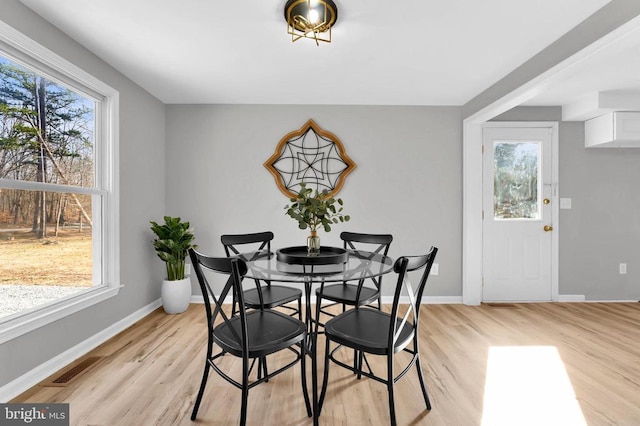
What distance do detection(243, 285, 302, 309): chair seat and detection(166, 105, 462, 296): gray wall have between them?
4.12 ft

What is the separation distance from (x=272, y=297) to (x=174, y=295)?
1.57 meters

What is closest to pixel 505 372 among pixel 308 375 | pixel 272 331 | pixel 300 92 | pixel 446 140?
pixel 308 375

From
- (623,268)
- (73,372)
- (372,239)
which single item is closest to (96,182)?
(73,372)

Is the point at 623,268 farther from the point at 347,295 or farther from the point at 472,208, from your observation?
the point at 347,295

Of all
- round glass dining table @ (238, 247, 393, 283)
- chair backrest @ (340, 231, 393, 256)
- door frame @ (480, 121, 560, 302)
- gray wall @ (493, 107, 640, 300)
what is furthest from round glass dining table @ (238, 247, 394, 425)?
gray wall @ (493, 107, 640, 300)

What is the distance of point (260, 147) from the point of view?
3535 millimetres

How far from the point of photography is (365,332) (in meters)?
1.60

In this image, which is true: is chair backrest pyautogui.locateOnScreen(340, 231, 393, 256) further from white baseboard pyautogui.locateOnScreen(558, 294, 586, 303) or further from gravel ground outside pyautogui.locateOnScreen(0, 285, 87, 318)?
white baseboard pyautogui.locateOnScreen(558, 294, 586, 303)

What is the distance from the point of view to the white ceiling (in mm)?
1836

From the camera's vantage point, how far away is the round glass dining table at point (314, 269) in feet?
5.03

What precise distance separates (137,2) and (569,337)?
4105 millimetres

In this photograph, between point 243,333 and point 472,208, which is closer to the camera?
point 243,333

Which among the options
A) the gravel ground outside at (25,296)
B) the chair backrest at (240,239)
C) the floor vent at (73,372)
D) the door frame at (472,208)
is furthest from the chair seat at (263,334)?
Result: the door frame at (472,208)

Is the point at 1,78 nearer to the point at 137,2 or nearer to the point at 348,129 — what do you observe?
the point at 137,2
